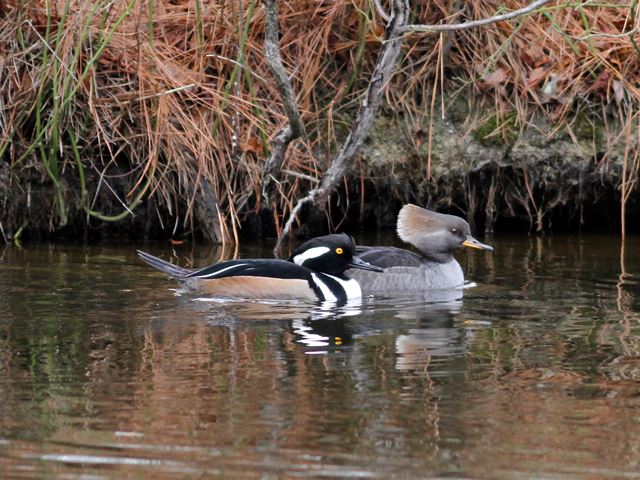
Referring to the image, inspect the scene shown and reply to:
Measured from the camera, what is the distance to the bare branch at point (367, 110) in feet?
27.0

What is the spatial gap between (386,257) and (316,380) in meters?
3.00

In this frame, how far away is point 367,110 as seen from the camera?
345 inches

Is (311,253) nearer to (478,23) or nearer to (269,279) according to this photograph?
(269,279)

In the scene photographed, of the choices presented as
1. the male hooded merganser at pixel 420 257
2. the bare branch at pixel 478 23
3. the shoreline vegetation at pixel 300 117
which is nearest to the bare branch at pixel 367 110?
the shoreline vegetation at pixel 300 117

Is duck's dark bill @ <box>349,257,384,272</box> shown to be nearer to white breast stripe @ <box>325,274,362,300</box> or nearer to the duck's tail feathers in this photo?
white breast stripe @ <box>325,274,362,300</box>

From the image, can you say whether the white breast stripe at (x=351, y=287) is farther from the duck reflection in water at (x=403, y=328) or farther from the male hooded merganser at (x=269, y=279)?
the duck reflection in water at (x=403, y=328)

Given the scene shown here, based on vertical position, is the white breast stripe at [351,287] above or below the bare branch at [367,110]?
below

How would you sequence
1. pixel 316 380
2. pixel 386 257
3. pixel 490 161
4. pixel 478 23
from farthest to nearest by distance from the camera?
pixel 490 161
pixel 386 257
pixel 478 23
pixel 316 380

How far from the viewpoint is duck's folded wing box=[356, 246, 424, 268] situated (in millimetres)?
8172

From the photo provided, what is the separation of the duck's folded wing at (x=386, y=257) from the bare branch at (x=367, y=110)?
809 mm

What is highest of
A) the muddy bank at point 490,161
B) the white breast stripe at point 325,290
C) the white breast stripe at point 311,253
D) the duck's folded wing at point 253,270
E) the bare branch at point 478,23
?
the bare branch at point 478,23

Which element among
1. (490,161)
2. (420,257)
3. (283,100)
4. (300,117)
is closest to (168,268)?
(283,100)

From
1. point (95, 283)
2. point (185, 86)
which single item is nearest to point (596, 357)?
point (95, 283)

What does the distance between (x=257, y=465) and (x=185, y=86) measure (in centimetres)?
536
